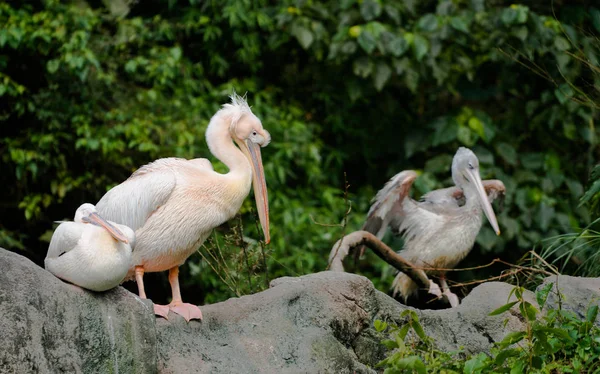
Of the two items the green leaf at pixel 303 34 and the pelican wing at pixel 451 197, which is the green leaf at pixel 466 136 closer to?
the pelican wing at pixel 451 197

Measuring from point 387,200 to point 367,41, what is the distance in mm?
1742

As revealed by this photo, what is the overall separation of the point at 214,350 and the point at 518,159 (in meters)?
5.25

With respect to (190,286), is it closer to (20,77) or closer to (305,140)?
(305,140)

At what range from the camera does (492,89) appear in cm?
899

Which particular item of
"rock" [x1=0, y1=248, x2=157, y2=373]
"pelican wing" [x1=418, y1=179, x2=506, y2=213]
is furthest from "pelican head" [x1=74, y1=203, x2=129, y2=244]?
"pelican wing" [x1=418, y1=179, x2=506, y2=213]

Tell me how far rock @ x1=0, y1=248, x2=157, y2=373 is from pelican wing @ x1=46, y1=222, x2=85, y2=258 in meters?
0.12

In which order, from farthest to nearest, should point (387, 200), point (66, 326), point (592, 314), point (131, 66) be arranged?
1. point (131, 66)
2. point (387, 200)
3. point (592, 314)
4. point (66, 326)

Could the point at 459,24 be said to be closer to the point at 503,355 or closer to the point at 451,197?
the point at 451,197

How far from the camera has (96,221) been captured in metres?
3.68

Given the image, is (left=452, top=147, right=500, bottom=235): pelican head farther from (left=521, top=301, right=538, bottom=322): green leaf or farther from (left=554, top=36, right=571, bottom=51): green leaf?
(left=521, top=301, right=538, bottom=322): green leaf

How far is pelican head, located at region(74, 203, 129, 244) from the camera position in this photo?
3.62 metres

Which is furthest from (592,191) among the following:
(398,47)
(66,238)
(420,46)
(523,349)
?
(66,238)

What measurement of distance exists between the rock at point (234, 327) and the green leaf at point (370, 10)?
3.87 m

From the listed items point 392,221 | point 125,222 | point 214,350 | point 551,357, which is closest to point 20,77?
point 392,221
